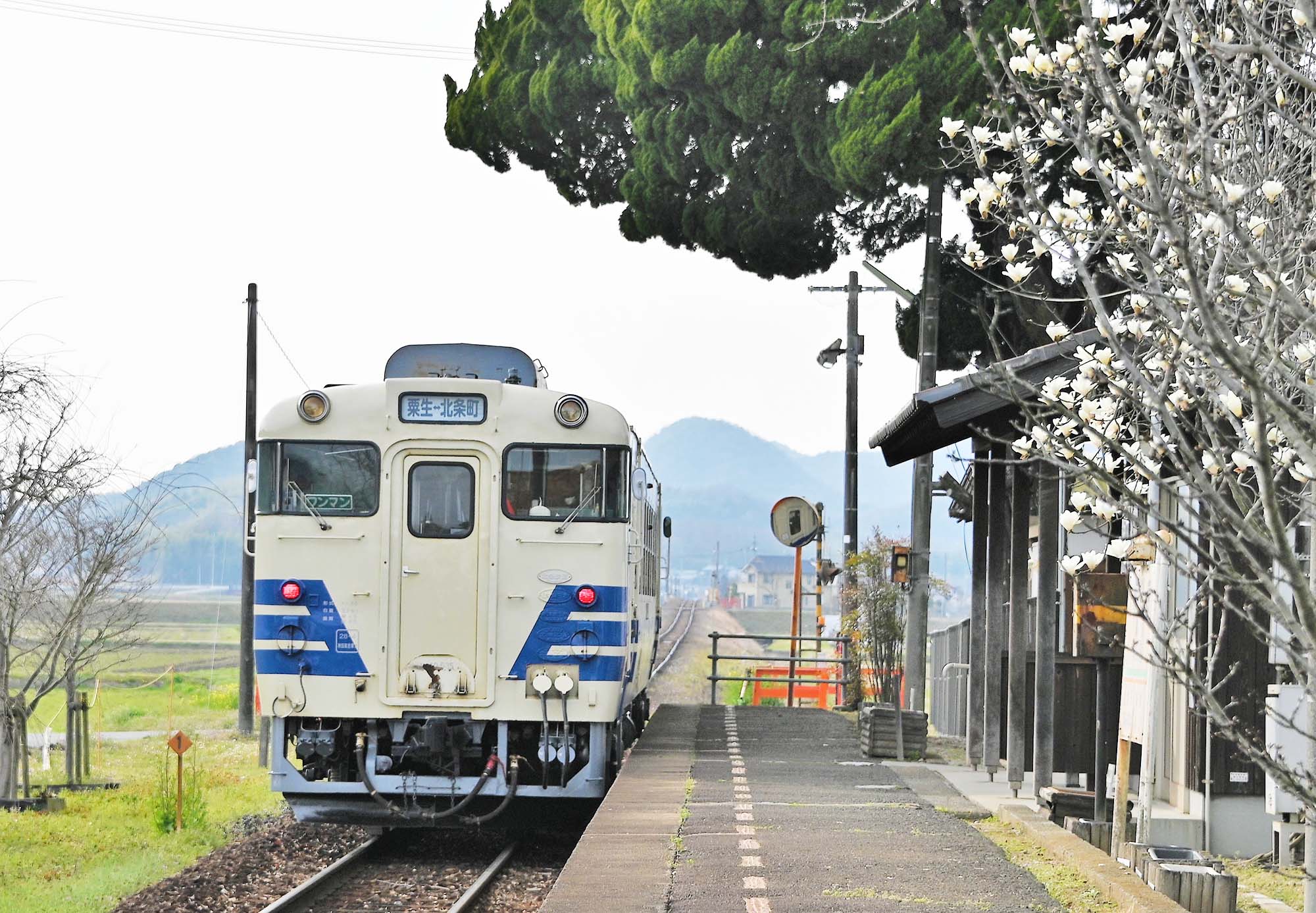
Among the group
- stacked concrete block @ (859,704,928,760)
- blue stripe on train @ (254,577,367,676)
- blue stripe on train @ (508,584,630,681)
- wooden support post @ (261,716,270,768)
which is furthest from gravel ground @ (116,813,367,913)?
wooden support post @ (261,716,270,768)

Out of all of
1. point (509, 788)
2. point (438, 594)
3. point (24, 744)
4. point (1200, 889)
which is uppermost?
point (438, 594)

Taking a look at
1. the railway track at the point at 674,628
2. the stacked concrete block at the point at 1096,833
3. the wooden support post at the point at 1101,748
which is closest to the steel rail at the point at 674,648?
the railway track at the point at 674,628

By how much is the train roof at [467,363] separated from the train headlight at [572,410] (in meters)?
1.01

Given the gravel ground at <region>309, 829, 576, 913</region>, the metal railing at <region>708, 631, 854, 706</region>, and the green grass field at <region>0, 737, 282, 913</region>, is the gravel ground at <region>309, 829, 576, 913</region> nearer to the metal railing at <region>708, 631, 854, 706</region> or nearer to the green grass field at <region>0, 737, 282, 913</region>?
A: the green grass field at <region>0, 737, 282, 913</region>

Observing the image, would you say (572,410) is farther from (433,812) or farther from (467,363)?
(433,812)

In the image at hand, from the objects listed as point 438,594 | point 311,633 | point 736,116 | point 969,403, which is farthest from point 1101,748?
point 736,116

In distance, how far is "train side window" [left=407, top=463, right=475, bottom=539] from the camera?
11.0m

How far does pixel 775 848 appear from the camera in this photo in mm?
8305

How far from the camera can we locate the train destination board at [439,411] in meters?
11.1

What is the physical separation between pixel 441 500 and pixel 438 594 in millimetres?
662

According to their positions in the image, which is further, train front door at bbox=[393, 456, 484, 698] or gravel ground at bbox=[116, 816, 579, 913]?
train front door at bbox=[393, 456, 484, 698]

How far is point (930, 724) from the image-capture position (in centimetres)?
2230

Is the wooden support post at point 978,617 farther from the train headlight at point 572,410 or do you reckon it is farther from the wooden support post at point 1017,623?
the train headlight at point 572,410

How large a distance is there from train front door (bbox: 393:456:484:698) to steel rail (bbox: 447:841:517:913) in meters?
1.22
